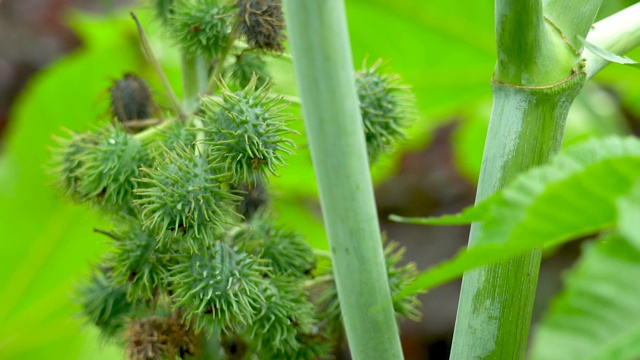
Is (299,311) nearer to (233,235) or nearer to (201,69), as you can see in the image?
(233,235)

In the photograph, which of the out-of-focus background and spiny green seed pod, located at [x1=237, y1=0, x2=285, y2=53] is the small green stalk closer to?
spiny green seed pod, located at [x1=237, y1=0, x2=285, y2=53]

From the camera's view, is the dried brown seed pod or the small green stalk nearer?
the small green stalk

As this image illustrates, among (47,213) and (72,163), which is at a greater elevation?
(47,213)

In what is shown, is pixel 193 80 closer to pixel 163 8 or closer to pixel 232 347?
pixel 163 8

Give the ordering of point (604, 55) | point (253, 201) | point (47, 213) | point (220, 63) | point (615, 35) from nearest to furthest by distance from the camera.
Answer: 1. point (604, 55)
2. point (615, 35)
3. point (220, 63)
4. point (253, 201)
5. point (47, 213)

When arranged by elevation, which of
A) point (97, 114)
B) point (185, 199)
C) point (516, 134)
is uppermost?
point (97, 114)

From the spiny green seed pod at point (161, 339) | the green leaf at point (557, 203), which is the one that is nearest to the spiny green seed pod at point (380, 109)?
the spiny green seed pod at point (161, 339)

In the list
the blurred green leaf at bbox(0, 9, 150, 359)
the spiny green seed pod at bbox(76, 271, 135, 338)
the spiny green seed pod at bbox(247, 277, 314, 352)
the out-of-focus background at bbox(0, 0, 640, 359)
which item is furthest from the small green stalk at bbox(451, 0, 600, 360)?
the blurred green leaf at bbox(0, 9, 150, 359)

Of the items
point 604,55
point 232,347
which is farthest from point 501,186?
point 232,347
